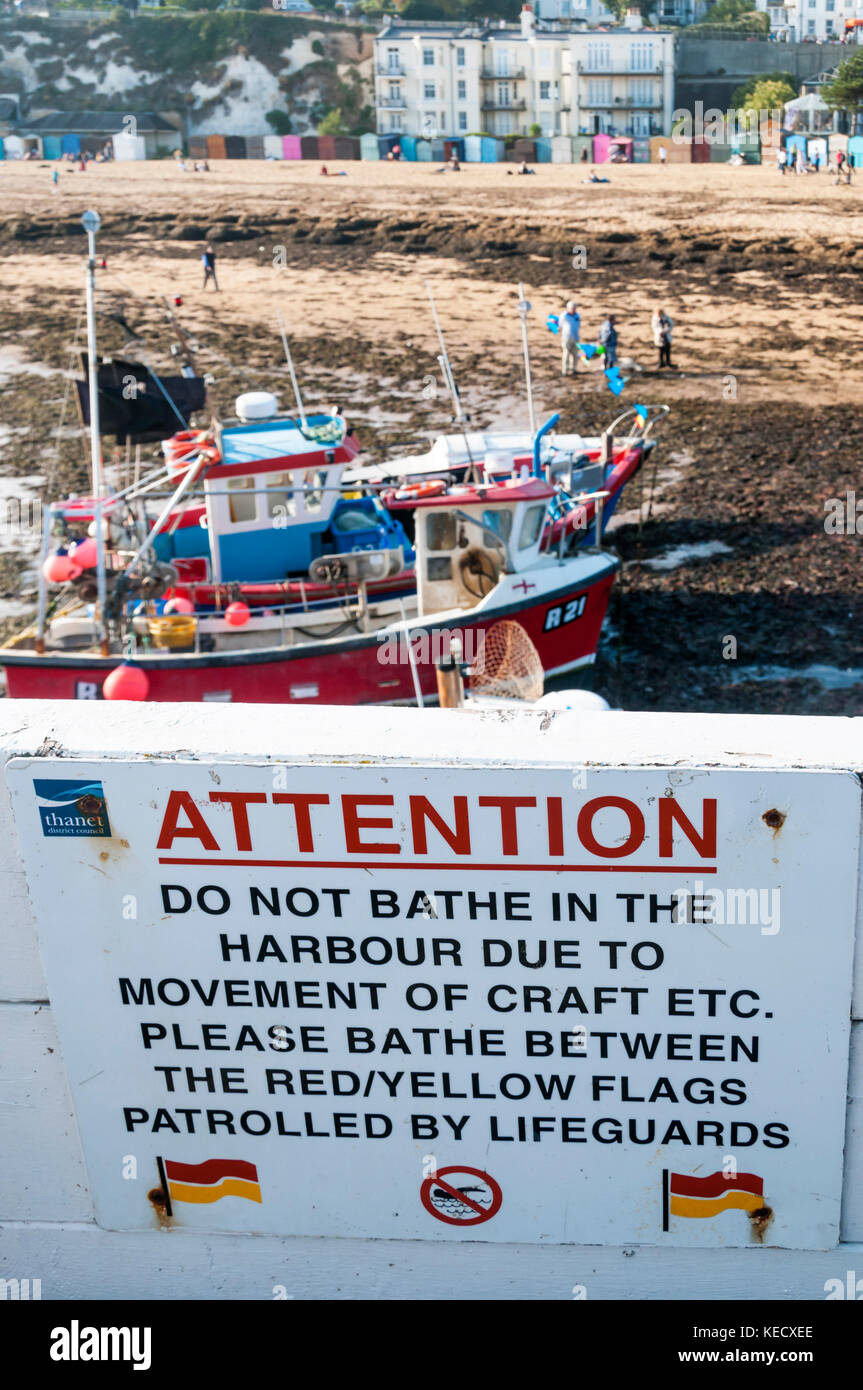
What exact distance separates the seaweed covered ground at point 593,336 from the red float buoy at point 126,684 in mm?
3674

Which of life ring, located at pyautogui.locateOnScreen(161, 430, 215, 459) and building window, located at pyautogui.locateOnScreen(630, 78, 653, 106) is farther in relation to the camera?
building window, located at pyautogui.locateOnScreen(630, 78, 653, 106)

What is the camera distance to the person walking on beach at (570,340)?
2805 cm

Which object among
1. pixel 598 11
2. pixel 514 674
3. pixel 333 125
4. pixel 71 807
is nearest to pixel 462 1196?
pixel 71 807

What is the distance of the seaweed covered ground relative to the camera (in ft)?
57.8

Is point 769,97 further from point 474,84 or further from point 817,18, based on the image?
point 817,18

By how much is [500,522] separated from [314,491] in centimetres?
191

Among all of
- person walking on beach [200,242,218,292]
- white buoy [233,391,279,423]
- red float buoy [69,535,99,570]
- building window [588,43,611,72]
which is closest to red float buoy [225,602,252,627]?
red float buoy [69,535,99,570]

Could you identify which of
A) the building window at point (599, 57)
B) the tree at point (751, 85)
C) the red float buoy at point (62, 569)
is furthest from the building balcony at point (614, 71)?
the red float buoy at point (62, 569)

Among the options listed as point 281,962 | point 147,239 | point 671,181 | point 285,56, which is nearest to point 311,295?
point 147,239

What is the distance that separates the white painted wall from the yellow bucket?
1013cm

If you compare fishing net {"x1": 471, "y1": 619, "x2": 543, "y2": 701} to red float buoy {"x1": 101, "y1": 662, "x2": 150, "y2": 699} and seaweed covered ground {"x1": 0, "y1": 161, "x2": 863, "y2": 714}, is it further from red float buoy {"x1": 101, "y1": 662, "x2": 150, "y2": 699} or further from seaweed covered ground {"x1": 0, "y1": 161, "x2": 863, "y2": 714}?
seaweed covered ground {"x1": 0, "y1": 161, "x2": 863, "y2": 714}

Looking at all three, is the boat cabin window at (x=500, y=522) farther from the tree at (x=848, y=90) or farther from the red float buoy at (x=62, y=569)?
the tree at (x=848, y=90)
